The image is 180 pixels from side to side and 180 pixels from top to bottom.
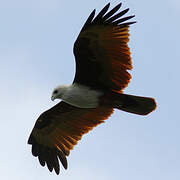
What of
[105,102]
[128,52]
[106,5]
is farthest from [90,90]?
[106,5]

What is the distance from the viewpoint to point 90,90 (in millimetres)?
11352

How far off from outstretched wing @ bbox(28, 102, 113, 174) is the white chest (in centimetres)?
90

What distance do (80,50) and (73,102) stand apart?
A: 1.20 meters

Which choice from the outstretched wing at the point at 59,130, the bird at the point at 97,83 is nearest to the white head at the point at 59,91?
the bird at the point at 97,83

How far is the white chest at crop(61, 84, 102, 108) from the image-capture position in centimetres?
1123

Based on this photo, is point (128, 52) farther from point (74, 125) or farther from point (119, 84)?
point (74, 125)

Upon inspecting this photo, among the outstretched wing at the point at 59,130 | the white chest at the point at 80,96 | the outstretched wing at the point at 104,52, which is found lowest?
the outstretched wing at the point at 59,130

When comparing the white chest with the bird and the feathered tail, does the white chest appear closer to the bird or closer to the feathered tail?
the bird

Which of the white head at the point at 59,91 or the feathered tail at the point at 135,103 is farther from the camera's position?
the white head at the point at 59,91

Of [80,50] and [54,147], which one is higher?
[80,50]

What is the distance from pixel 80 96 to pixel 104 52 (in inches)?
45.2

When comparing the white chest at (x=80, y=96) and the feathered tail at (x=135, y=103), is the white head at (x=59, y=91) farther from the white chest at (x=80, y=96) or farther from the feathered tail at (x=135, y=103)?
the feathered tail at (x=135, y=103)

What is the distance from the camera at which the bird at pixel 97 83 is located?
10734 mm

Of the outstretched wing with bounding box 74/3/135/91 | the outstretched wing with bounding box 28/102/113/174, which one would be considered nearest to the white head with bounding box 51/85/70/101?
the outstretched wing with bounding box 74/3/135/91
